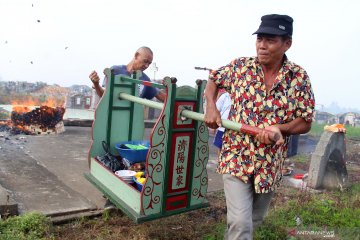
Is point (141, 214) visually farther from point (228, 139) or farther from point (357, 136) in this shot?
point (357, 136)

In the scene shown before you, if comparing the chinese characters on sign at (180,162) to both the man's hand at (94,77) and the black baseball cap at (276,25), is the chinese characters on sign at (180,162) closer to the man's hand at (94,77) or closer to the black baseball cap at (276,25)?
the black baseball cap at (276,25)

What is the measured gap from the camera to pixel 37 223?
329cm

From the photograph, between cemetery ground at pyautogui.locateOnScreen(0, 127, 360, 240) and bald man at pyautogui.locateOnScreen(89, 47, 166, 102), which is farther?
bald man at pyautogui.locateOnScreen(89, 47, 166, 102)

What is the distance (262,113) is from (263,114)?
0.04ft

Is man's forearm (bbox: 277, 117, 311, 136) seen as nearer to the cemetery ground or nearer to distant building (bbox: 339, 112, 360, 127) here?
the cemetery ground

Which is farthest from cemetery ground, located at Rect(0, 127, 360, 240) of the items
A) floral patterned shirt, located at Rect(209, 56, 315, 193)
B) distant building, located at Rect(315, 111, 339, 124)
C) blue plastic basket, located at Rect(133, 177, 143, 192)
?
distant building, located at Rect(315, 111, 339, 124)

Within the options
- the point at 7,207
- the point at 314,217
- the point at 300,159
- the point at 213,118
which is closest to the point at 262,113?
the point at 213,118

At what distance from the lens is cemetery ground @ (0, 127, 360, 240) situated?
3320 mm

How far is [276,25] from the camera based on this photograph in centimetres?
250

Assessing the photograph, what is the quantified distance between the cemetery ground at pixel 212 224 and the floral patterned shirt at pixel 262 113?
4.26ft

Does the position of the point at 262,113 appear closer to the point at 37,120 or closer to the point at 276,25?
the point at 276,25

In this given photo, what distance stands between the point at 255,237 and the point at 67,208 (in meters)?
2.19

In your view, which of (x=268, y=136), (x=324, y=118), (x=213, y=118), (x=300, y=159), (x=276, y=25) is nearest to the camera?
(x=268, y=136)

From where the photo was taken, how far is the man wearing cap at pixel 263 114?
2.55m
